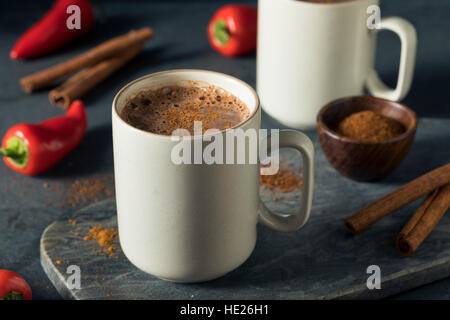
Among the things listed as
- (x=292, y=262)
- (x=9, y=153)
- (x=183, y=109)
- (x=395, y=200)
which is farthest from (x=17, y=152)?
(x=395, y=200)

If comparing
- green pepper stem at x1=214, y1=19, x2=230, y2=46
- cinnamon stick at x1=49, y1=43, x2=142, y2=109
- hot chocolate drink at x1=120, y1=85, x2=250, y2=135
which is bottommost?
cinnamon stick at x1=49, y1=43, x2=142, y2=109

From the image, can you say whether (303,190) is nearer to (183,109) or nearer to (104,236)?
(183,109)

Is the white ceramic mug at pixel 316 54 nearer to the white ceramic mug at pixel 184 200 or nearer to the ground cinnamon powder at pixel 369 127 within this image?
the ground cinnamon powder at pixel 369 127

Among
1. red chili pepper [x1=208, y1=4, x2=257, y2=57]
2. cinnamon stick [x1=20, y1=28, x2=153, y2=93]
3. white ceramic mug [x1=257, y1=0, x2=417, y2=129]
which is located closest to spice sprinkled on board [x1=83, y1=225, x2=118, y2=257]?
white ceramic mug [x1=257, y1=0, x2=417, y2=129]

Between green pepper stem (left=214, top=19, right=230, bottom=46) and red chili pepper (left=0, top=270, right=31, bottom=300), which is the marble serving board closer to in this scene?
red chili pepper (left=0, top=270, right=31, bottom=300)

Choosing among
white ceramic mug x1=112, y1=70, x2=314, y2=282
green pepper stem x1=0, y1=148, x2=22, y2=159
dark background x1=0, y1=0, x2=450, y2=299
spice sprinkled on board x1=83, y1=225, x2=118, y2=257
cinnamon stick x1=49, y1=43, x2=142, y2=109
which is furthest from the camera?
cinnamon stick x1=49, y1=43, x2=142, y2=109
